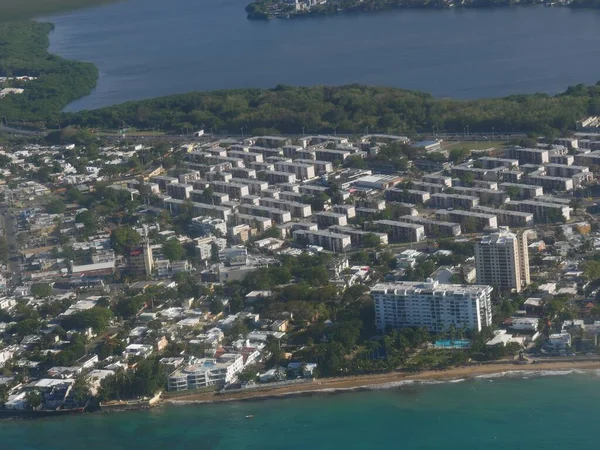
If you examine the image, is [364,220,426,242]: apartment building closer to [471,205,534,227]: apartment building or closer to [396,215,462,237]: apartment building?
[396,215,462,237]: apartment building

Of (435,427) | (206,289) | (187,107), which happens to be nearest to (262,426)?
(435,427)

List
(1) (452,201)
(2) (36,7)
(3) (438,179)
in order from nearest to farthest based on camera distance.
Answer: (2) (36,7) → (1) (452,201) → (3) (438,179)

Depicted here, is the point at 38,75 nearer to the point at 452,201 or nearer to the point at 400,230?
the point at 452,201

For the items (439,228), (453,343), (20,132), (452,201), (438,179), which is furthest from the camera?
(20,132)

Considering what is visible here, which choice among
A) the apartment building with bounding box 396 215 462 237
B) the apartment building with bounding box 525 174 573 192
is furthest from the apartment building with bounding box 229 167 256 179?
the apartment building with bounding box 525 174 573 192

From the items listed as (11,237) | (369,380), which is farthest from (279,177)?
(369,380)

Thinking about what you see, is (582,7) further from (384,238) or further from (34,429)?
(34,429)
